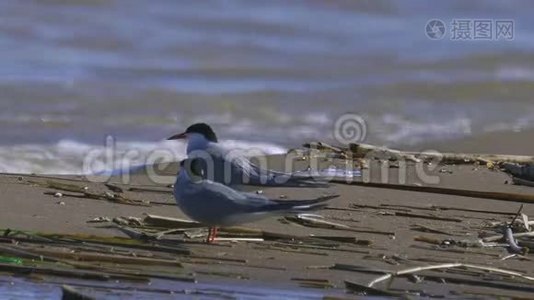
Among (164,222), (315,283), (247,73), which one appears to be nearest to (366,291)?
(315,283)

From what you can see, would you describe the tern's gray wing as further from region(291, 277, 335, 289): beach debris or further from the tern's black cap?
region(291, 277, 335, 289): beach debris

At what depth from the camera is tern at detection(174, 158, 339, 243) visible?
6.54 meters

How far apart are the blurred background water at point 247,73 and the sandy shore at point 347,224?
3.89 feet

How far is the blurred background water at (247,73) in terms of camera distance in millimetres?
9969

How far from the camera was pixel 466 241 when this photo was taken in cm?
663

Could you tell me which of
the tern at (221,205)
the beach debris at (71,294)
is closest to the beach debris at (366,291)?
the tern at (221,205)

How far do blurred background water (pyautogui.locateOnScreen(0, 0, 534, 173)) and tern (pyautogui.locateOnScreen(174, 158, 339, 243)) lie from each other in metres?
2.01

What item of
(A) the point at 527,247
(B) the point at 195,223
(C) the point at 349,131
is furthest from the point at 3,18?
(A) the point at 527,247

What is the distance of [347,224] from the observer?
7.05 metres

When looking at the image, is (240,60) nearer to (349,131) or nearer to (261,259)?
(349,131)

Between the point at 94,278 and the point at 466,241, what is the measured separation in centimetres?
186

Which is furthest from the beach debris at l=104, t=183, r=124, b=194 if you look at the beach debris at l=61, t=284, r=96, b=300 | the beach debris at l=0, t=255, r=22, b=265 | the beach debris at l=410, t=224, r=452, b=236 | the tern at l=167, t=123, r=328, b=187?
the beach debris at l=61, t=284, r=96, b=300

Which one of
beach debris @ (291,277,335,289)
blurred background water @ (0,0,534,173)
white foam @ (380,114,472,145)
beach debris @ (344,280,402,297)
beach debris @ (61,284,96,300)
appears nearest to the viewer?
beach debris @ (61,284,96,300)

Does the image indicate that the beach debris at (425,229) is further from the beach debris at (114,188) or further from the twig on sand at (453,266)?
the beach debris at (114,188)
